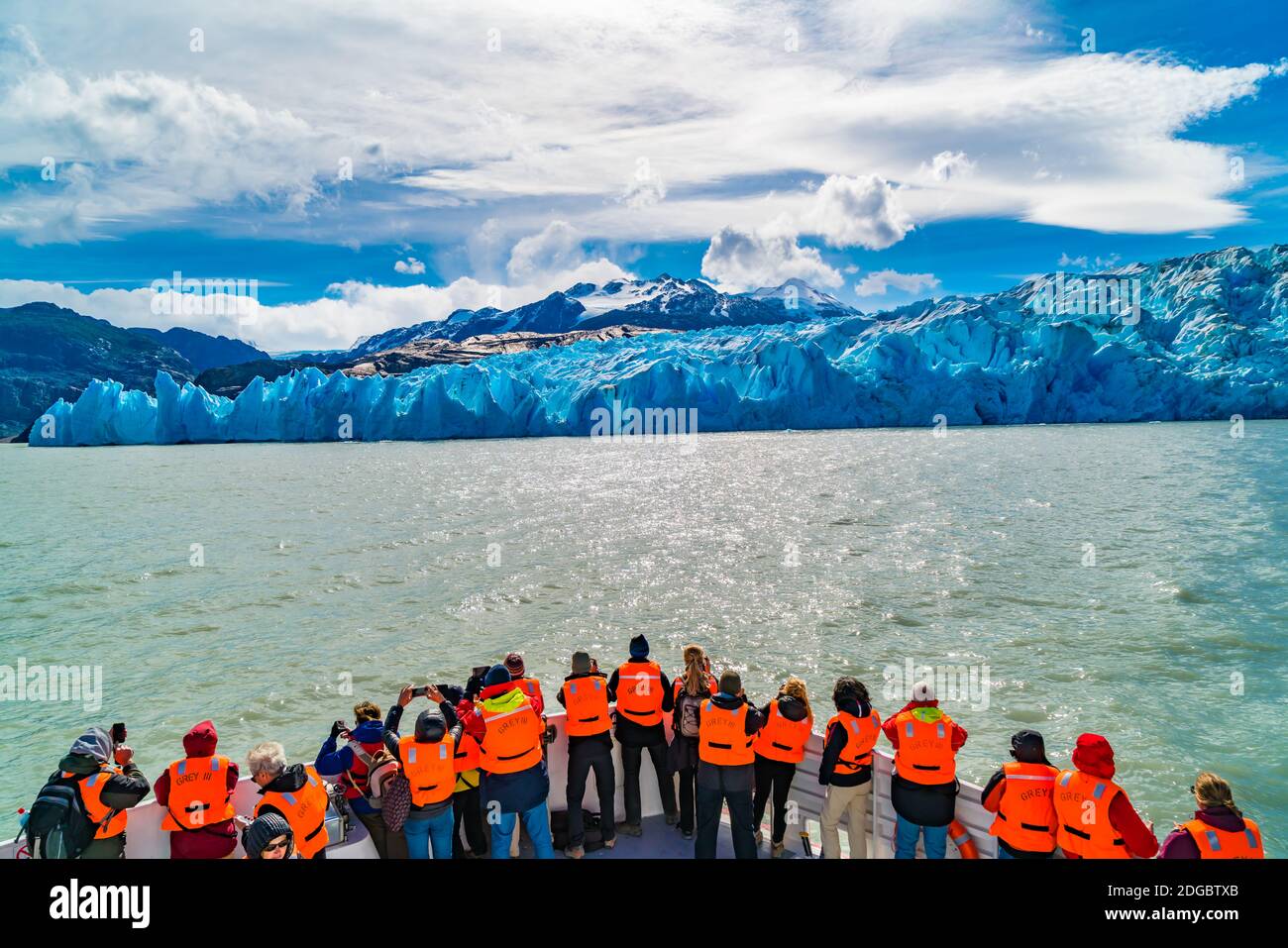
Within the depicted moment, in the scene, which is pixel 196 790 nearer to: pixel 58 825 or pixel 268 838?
pixel 58 825

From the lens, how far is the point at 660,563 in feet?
66.2

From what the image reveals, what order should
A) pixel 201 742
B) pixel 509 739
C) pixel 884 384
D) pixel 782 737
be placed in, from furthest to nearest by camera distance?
pixel 884 384
pixel 782 737
pixel 509 739
pixel 201 742

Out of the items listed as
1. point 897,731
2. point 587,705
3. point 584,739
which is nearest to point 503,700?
point 587,705

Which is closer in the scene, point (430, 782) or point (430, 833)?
point (430, 782)

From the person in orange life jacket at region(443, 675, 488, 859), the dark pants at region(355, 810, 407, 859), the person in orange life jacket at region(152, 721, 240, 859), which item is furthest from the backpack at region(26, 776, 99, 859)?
the person in orange life jacket at region(443, 675, 488, 859)

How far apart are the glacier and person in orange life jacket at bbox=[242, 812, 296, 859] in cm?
6864

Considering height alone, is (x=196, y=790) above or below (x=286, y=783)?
below

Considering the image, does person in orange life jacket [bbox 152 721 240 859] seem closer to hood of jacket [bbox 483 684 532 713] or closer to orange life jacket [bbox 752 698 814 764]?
hood of jacket [bbox 483 684 532 713]

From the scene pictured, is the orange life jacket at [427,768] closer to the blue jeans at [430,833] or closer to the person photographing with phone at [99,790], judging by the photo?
the blue jeans at [430,833]

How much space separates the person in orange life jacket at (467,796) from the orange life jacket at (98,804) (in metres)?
1.89

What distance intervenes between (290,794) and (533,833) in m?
1.73

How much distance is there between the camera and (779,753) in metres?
5.50
